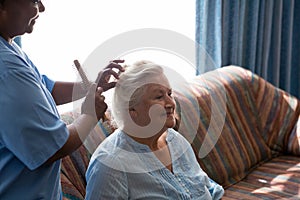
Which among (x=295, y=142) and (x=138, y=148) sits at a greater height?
(x=138, y=148)

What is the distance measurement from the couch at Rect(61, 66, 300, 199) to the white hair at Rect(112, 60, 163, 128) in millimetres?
356

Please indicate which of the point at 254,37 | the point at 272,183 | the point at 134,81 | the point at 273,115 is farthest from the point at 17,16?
the point at 254,37

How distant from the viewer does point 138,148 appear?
4.94 feet

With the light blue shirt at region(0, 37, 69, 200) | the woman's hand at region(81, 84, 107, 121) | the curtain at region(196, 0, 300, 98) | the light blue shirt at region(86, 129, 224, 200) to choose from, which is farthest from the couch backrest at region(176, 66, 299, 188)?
the light blue shirt at region(0, 37, 69, 200)

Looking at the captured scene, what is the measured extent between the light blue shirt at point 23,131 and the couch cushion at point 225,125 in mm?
1040

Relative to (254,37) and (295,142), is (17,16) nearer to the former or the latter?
(295,142)

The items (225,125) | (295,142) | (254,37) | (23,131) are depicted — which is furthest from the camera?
(254,37)

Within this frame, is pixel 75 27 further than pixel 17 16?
Yes

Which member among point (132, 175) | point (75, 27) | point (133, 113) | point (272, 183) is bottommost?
point (272, 183)

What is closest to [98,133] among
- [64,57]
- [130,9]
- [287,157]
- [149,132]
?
[149,132]

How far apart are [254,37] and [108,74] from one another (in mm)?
1865

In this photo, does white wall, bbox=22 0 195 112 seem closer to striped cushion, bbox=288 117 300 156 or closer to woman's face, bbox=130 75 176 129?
woman's face, bbox=130 75 176 129

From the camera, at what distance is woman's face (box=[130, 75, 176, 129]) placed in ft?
4.85

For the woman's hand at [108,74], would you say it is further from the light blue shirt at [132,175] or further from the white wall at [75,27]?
the white wall at [75,27]
